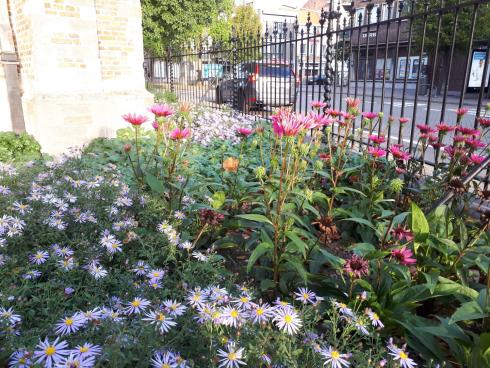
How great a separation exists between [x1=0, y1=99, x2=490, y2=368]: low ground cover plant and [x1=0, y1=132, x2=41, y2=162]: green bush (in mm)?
3193

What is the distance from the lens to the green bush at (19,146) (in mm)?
5785

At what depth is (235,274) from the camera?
74.1 inches

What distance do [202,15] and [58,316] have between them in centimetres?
1839

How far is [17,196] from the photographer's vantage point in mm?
2428

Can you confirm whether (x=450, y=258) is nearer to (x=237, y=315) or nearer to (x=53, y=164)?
(x=237, y=315)

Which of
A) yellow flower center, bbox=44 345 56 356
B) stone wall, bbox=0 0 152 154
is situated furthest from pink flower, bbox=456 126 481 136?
stone wall, bbox=0 0 152 154

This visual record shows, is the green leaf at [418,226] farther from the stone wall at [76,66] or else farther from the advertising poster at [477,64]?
the stone wall at [76,66]

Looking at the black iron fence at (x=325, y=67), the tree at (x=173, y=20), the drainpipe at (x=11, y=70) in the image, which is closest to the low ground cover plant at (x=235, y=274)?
the black iron fence at (x=325, y=67)

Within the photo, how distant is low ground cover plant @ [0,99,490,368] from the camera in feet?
3.98

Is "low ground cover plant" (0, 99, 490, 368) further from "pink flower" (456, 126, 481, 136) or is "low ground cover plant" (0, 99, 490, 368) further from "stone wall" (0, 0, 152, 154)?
"stone wall" (0, 0, 152, 154)

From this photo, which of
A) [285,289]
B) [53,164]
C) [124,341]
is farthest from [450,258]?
[53,164]

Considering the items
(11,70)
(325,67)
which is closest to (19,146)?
(11,70)

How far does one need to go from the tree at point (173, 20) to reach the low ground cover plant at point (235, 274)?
14.8m

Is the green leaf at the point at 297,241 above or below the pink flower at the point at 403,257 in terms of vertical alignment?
below
